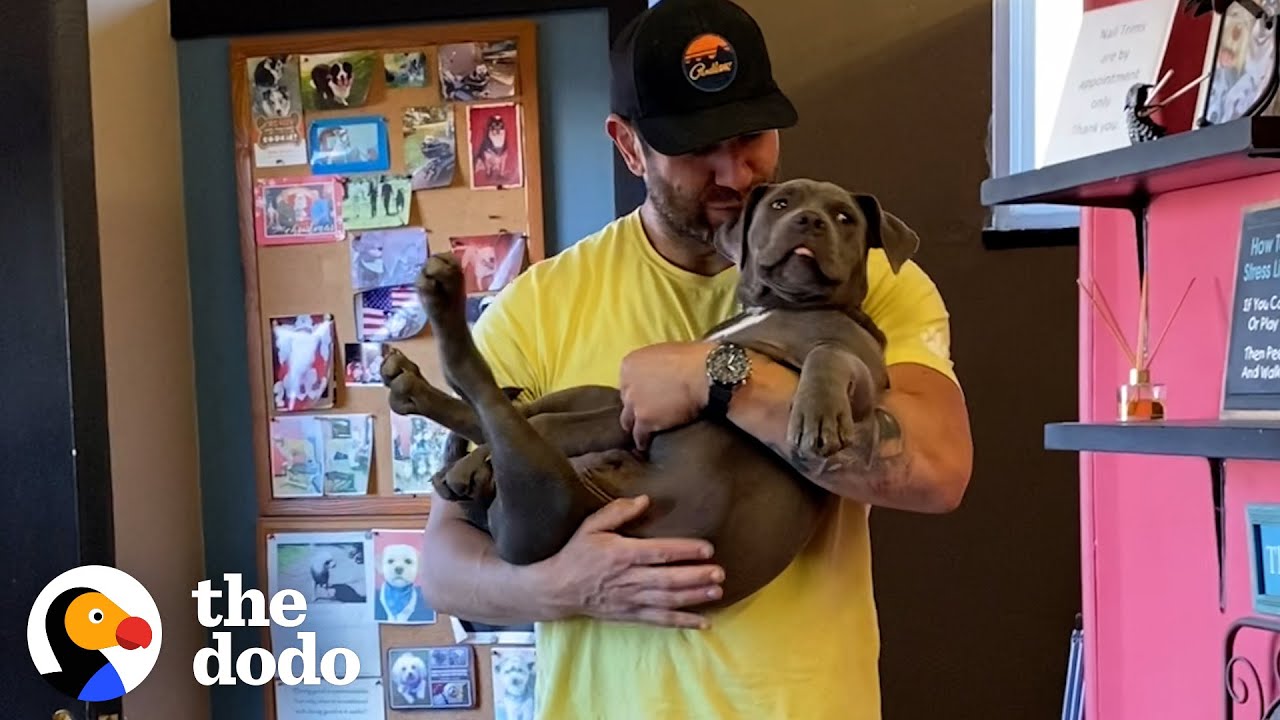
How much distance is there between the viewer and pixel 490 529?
4.67ft

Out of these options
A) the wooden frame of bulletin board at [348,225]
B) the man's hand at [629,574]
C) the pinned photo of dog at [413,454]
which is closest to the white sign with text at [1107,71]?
the man's hand at [629,574]

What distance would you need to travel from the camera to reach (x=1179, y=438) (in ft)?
3.93

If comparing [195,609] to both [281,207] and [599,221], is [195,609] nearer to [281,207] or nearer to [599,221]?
[281,207]

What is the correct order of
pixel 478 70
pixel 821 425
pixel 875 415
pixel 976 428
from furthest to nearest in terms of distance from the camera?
1. pixel 478 70
2. pixel 976 428
3. pixel 875 415
4. pixel 821 425

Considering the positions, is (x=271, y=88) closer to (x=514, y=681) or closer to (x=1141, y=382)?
(x=514, y=681)

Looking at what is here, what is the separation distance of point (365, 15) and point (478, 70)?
256 mm

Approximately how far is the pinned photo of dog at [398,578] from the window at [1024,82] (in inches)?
51.5

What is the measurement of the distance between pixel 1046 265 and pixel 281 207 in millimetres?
1526

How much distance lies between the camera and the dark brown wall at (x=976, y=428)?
2242mm

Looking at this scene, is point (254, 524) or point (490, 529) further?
point (254, 524)

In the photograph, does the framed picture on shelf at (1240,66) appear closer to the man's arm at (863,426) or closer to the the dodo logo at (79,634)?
the man's arm at (863,426)

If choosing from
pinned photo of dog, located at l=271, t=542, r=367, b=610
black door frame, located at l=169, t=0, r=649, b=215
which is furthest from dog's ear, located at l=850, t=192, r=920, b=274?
pinned photo of dog, located at l=271, t=542, r=367, b=610

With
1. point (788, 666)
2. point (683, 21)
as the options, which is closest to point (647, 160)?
point (683, 21)

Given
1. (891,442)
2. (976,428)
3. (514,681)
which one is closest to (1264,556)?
(891,442)
